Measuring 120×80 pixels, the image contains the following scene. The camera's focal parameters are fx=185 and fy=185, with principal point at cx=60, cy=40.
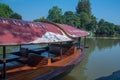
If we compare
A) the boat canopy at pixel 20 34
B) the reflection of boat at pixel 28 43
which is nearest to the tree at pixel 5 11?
the reflection of boat at pixel 28 43

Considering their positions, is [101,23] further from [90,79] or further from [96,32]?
[90,79]

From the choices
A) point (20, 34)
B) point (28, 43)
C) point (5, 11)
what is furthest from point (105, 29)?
point (28, 43)

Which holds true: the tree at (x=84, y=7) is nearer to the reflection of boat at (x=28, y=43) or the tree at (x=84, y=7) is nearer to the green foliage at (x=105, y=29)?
the green foliage at (x=105, y=29)

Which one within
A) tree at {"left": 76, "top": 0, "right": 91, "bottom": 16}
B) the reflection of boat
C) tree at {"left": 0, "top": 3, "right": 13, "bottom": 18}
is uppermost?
tree at {"left": 76, "top": 0, "right": 91, "bottom": 16}

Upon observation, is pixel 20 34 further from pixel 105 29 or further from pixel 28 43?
pixel 105 29

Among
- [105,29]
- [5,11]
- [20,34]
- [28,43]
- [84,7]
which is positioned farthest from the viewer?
[84,7]

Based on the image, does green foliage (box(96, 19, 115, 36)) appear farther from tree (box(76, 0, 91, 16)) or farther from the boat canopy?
the boat canopy

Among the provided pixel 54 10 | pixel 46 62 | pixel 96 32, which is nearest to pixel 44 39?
pixel 46 62

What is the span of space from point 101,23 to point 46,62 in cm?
4951

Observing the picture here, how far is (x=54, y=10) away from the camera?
46.1m

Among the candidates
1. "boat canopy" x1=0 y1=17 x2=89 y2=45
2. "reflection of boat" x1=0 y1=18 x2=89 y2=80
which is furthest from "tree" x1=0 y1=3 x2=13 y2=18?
"boat canopy" x1=0 y1=17 x2=89 y2=45

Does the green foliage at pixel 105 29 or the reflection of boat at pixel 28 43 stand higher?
the green foliage at pixel 105 29

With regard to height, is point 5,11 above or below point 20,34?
above

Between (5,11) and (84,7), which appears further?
A: (84,7)
